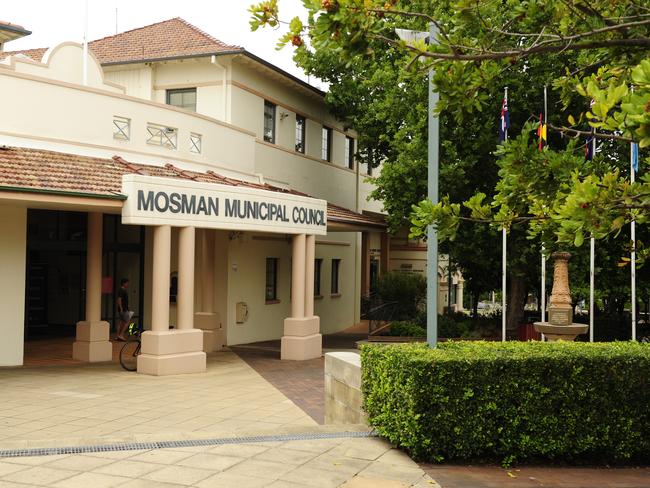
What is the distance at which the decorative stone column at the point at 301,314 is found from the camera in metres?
18.4

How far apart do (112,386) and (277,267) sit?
11.2 m

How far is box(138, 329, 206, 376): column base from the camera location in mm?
14562

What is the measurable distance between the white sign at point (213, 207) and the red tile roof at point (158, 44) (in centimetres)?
539

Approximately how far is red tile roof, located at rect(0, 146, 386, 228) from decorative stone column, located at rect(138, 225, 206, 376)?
4.82 ft

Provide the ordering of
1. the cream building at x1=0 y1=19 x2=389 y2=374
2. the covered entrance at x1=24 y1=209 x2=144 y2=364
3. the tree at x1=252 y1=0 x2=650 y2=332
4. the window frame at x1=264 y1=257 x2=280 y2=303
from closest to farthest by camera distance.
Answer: the tree at x1=252 y1=0 x2=650 y2=332 → the cream building at x1=0 y1=19 x2=389 y2=374 → the covered entrance at x1=24 y1=209 x2=144 y2=364 → the window frame at x1=264 y1=257 x2=280 y2=303

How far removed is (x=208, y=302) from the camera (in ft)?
64.6

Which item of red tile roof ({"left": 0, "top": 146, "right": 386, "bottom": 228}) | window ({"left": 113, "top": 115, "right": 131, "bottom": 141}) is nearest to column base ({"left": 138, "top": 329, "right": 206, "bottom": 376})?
red tile roof ({"left": 0, "top": 146, "right": 386, "bottom": 228})

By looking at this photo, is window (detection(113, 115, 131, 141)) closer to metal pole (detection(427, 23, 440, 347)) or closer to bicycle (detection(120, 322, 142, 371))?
bicycle (detection(120, 322, 142, 371))

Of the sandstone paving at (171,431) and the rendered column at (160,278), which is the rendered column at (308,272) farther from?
the rendered column at (160,278)

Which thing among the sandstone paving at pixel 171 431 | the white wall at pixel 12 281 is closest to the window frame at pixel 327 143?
the sandstone paving at pixel 171 431

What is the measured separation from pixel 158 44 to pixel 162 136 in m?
6.84

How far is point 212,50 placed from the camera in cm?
2148

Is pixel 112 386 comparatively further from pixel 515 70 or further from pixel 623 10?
pixel 515 70

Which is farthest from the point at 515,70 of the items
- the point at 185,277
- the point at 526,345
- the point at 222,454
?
the point at 222,454
